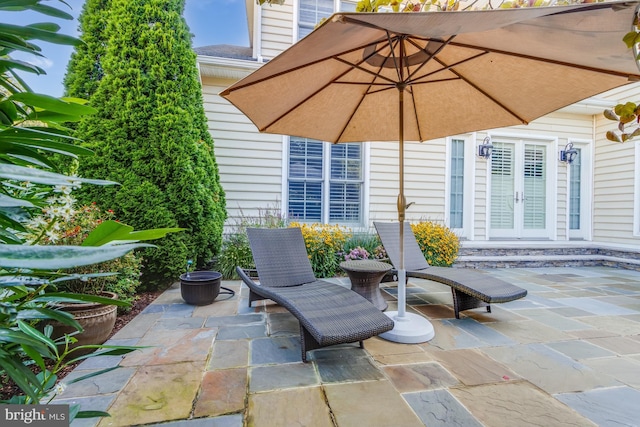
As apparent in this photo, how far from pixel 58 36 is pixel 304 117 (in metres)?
2.51

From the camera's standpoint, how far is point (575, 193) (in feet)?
24.1

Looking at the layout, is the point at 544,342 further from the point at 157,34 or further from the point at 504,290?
the point at 157,34

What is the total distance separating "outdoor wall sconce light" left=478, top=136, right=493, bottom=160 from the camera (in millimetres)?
6649

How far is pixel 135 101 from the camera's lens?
3.96 meters

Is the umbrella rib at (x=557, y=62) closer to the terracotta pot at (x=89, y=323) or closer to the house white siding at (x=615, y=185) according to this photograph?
the terracotta pot at (x=89, y=323)

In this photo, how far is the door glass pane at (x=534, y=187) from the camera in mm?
7059

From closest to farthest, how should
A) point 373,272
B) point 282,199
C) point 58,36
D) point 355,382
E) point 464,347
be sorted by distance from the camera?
point 58,36, point 355,382, point 464,347, point 373,272, point 282,199

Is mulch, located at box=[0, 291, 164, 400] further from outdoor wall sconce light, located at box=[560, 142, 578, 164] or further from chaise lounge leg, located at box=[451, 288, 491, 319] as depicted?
outdoor wall sconce light, located at box=[560, 142, 578, 164]

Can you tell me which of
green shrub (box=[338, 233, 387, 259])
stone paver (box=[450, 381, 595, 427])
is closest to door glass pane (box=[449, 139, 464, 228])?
green shrub (box=[338, 233, 387, 259])

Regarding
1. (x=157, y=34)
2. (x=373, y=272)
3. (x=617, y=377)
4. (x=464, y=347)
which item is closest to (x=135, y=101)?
(x=157, y=34)

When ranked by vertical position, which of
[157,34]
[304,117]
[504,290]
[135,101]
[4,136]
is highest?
[157,34]

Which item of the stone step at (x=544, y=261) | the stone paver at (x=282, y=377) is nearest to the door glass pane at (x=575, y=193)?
the stone step at (x=544, y=261)

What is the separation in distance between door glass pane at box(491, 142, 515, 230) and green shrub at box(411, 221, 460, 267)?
78.6 inches

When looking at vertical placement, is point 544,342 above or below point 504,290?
below
